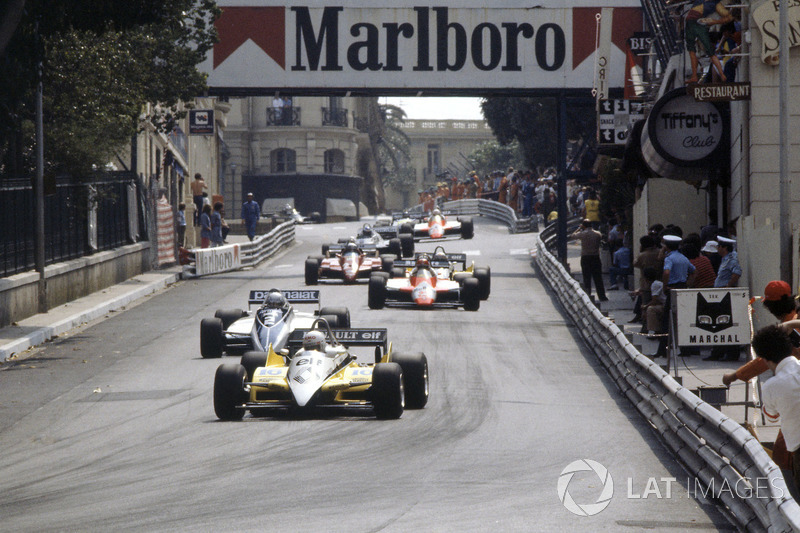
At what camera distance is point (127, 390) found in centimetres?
1431

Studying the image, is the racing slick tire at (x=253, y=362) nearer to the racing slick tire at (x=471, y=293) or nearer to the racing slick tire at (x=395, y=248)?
the racing slick tire at (x=471, y=293)

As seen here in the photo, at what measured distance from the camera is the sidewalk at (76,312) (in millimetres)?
18578

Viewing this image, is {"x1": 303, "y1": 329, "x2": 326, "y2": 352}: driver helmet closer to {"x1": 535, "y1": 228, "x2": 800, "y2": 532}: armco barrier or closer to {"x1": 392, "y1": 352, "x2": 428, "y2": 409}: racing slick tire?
{"x1": 392, "y1": 352, "x2": 428, "y2": 409}: racing slick tire

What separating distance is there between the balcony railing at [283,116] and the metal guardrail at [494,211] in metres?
12.4

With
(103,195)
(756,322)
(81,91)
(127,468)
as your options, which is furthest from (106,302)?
(127,468)

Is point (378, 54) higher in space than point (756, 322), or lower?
higher

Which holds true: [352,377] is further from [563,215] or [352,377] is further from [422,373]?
[563,215]

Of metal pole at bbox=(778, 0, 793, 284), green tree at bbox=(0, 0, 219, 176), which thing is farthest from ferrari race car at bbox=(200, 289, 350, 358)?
metal pole at bbox=(778, 0, 793, 284)

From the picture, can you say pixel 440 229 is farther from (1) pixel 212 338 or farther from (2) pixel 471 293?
(1) pixel 212 338

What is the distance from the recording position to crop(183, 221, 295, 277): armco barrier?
3162 cm

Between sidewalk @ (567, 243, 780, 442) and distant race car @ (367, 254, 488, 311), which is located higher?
distant race car @ (367, 254, 488, 311)

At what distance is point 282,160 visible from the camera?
7656 centimetres

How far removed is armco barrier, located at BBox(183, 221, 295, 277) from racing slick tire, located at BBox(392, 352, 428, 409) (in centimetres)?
1973

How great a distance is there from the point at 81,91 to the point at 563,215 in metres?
15.1
